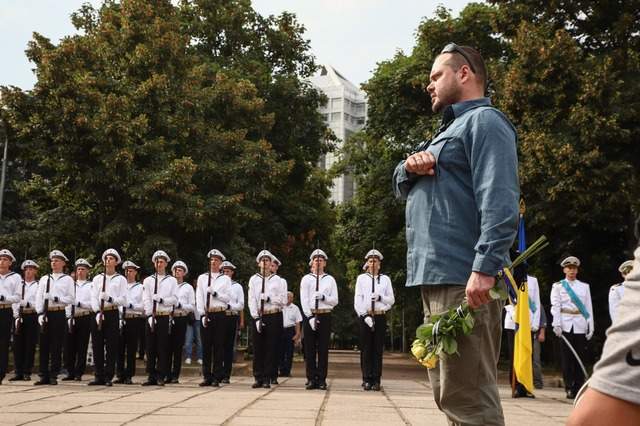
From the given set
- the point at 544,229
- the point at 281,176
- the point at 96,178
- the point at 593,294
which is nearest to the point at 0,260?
the point at 96,178

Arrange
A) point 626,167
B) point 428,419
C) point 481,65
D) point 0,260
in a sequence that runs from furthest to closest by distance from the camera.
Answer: point 626,167
point 0,260
point 428,419
point 481,65

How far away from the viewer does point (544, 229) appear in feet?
74.9

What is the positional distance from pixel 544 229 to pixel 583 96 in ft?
17.1

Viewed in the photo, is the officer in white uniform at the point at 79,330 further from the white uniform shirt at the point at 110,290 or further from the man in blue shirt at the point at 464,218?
the man in blue shirt at the point at 464,218

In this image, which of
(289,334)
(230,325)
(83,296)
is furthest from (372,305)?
(289,334)

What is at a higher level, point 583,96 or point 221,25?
point 221,25

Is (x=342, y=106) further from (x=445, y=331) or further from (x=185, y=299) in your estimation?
(x=445, y=331)

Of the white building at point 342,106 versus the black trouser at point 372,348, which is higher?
the white building at point 342,106

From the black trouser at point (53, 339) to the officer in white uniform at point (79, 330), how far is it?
0.27 meters

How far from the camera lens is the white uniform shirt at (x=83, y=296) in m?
14.9

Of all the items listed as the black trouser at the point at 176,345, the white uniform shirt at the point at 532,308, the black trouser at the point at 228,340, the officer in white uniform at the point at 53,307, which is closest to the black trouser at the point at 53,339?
the officer in white uniform at the point at 53,307

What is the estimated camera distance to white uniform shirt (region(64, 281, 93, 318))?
1491 centimetres

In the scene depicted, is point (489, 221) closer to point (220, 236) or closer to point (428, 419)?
point (428, 419)

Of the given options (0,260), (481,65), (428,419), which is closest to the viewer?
(481,65)
